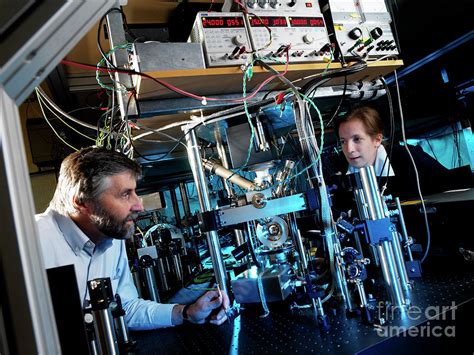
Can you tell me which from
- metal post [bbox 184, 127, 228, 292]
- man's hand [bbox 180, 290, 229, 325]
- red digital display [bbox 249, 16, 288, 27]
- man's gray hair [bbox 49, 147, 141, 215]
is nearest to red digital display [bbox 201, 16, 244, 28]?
red digital display [bbox 249, 16, 288, 27]

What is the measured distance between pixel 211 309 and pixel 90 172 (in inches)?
31.2

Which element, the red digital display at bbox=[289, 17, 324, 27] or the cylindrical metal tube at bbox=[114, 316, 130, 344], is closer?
the cylindrical metal tube at bbox=[114, 316, 130, 344]

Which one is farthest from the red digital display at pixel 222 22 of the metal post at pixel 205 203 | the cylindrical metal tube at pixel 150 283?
the cylindrical metal tube at pixel 150 283

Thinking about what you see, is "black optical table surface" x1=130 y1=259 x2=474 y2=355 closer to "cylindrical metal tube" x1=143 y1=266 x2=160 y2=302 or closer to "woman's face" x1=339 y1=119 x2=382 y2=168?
"cylindrical metal tube" x1=143 y1=266 x2=160 y2=302

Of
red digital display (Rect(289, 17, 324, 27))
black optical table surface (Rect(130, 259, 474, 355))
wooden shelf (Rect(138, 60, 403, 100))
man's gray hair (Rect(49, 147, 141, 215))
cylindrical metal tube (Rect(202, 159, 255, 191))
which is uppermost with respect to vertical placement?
red digital display (Rect(289, 17, 324, 27))

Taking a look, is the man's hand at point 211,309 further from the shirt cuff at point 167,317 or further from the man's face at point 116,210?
the man's face at point 116,210

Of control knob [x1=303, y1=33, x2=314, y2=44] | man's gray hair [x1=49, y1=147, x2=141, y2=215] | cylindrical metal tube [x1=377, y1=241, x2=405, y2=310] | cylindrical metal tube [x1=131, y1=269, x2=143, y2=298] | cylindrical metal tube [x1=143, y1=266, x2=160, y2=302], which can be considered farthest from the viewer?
cylindrical metal tube [x1=131, y1=269, x2=143, y2=298]

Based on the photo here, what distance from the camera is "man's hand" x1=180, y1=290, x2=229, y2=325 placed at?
121cm

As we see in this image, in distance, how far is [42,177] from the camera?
8.07 feet

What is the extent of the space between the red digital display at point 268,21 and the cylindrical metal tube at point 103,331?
1.13m

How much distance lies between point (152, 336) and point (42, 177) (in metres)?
1.77

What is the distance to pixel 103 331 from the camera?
771 mm

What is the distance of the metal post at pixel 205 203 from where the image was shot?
4.22 feet

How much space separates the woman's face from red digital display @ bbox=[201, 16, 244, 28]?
0.81 metres
